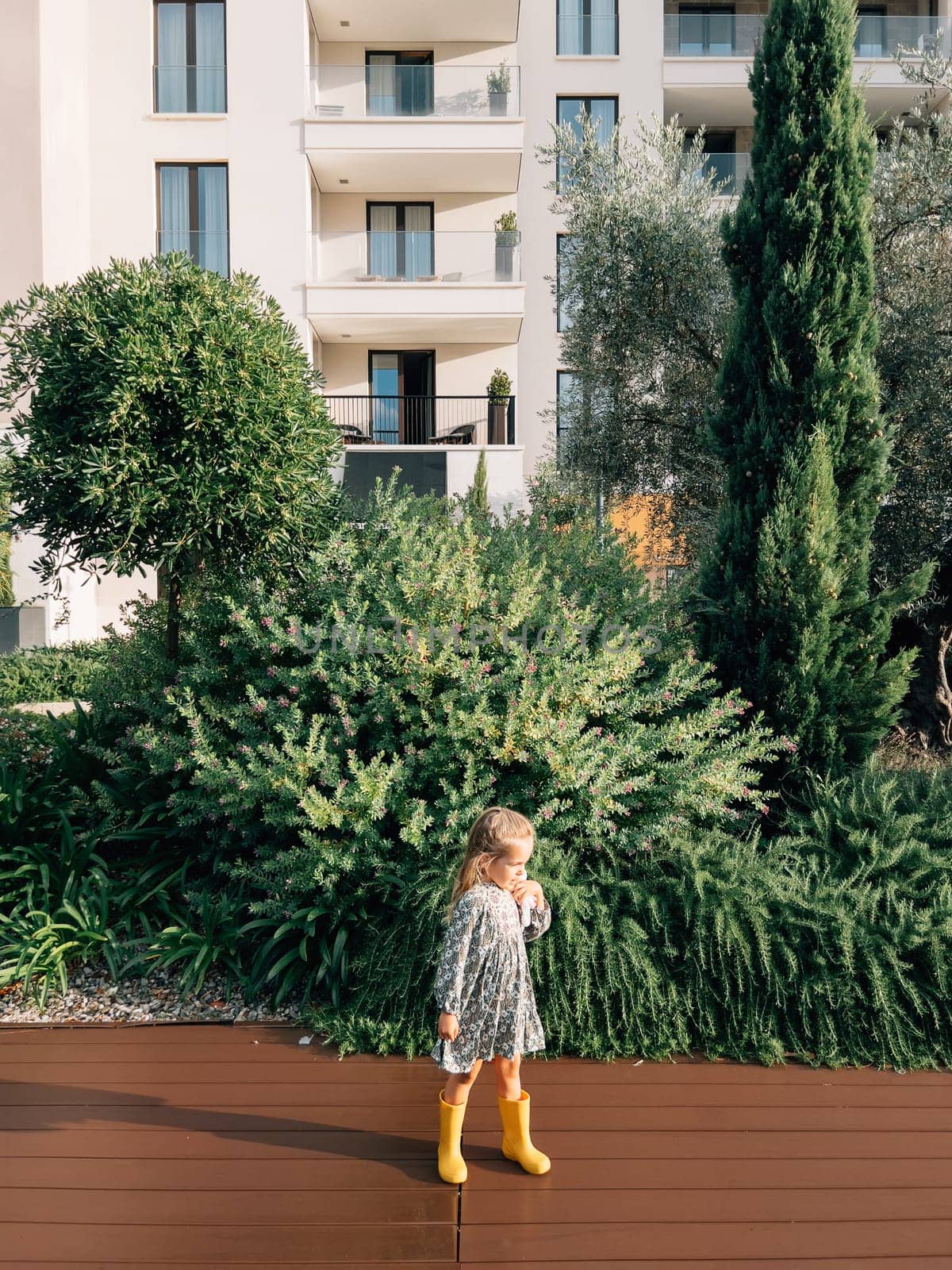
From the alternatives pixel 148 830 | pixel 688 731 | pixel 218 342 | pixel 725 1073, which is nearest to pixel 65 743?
pixel 148 830

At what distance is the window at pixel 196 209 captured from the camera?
641 inches

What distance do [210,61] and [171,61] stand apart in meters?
0.66

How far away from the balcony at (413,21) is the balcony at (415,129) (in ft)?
1.85

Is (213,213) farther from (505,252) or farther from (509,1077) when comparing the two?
(509,1077)

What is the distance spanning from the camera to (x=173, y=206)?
16.3m

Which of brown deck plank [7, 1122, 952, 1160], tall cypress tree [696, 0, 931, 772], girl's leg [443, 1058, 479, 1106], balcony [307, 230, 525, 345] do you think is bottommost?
brown deck plank [7, 1122, 952, 1160]

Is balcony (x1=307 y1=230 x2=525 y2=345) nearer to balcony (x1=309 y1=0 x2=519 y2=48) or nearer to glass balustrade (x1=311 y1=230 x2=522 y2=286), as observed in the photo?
glass balustrade (x1=311 y1=230 x2=522 y2=286)

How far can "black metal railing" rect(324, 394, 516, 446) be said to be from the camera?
17375 mm

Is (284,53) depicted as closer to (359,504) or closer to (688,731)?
(359,504)

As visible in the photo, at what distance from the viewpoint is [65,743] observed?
5379mm

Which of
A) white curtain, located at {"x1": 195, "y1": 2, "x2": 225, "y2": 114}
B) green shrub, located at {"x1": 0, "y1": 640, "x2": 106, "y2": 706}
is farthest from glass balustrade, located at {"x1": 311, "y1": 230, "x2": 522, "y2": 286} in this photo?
green shrub, located at {"x1": 0, "y1": 640, "x2": 106, "y2": 706}

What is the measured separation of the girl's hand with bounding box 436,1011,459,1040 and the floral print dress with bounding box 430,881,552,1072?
11cm

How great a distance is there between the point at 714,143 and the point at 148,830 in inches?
809

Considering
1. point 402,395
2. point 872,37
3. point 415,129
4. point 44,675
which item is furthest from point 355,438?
point 872,37
